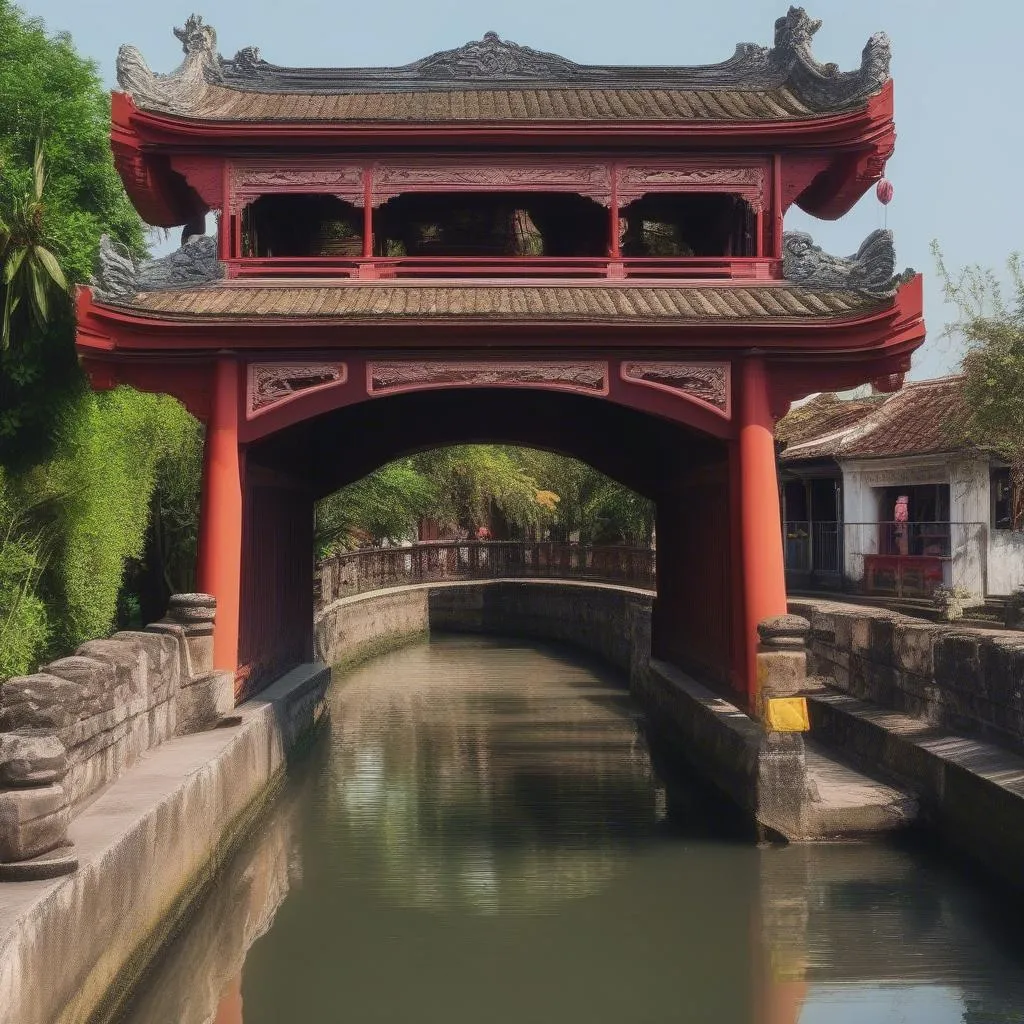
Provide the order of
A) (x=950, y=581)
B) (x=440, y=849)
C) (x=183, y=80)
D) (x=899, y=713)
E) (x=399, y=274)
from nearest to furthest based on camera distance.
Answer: (x=440, y=849), (x=899, y=713), (x=183, y=80), (x=399, y=274), (x=950, y=581)

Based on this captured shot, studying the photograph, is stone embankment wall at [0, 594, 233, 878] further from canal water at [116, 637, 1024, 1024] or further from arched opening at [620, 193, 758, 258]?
arched opening at [620, 193, 758, 258]

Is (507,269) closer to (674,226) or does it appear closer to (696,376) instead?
(696,376)

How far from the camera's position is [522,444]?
1872 centimetres

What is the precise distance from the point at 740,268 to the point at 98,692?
7920mm

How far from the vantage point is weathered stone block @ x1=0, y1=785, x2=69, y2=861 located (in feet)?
18.9

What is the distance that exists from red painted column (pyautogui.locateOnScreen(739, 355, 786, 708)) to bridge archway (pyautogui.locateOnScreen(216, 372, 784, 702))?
0.11 ft

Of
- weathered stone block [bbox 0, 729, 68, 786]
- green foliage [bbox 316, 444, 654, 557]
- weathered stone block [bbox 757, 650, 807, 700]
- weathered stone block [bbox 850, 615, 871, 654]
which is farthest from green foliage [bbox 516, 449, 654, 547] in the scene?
weathered stone block [bbox 0, 729, 68, 786]

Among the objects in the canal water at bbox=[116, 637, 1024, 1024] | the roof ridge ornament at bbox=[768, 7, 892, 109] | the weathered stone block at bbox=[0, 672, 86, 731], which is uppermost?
the roof ridge ornament at bbox=[768, 7, 892, 109]

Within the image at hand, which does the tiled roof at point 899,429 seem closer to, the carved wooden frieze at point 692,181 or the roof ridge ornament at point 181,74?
the carved wooden frieze at point 692,181

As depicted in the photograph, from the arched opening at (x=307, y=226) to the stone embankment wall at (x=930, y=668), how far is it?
24.5 ft

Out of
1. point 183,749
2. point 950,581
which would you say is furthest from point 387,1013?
point 950,581

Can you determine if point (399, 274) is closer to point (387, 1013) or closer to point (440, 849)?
point (440, 849)

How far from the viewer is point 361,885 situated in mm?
9789

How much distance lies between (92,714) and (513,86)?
10318mm
